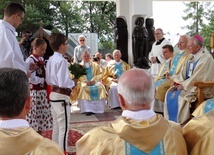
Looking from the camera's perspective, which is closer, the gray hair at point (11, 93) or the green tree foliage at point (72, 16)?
the gray hair at point (11, 93)

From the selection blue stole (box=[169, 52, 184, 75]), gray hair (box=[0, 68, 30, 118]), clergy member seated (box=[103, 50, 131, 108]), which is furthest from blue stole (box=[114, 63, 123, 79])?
gray hair (box=[0, 68, 30, 118])

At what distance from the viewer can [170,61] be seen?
5.55 meters

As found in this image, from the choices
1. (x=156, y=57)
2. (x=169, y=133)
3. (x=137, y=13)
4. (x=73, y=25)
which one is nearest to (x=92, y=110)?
(x=156, y=57)

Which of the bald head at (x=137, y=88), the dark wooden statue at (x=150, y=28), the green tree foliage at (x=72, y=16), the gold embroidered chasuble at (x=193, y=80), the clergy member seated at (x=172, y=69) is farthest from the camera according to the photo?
the green tree foliage at (x=72, y=16)

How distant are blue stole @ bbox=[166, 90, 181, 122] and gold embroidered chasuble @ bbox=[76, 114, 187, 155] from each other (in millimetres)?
3327

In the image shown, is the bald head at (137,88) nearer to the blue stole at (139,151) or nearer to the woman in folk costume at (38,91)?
the blue stole at (139,151)

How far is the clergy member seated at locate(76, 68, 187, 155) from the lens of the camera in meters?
1.34

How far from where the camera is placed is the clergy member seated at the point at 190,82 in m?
4.42

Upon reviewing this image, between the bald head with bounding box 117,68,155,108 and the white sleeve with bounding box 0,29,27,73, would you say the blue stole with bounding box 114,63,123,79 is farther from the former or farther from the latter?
the bald head with bounding box 117,68,155,108

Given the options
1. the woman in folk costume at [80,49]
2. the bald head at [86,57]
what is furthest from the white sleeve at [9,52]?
the woman in folk costume at [80,49]

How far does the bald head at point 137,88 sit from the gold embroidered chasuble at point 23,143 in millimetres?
398

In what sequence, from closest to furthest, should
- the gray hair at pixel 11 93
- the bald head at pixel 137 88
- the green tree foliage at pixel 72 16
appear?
the gray hair at pixel 11 93 < the bald head at pixel 137 88 < the green tree foliage at pixel 72 16

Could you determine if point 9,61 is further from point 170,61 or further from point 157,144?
point 170,61

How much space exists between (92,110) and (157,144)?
17.3 feet
